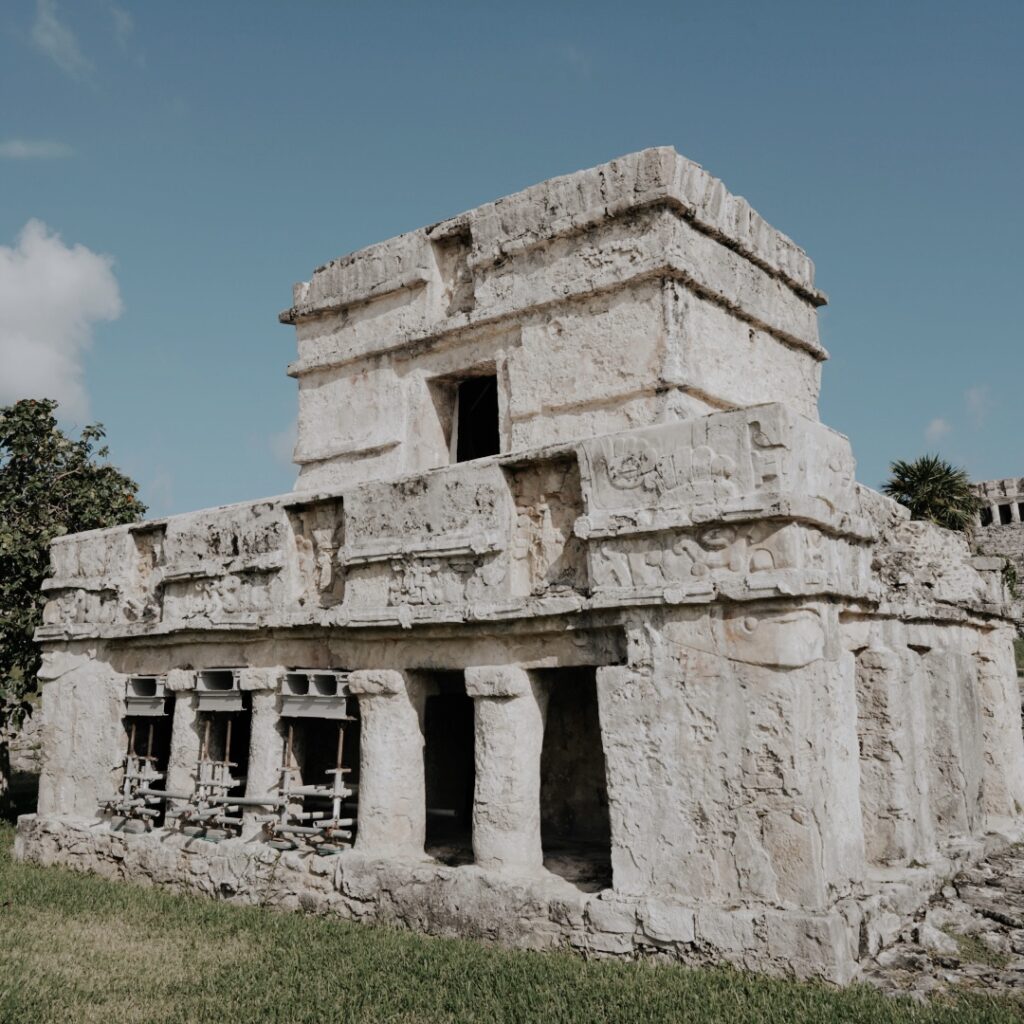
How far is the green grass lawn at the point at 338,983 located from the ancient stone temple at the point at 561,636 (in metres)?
0.30

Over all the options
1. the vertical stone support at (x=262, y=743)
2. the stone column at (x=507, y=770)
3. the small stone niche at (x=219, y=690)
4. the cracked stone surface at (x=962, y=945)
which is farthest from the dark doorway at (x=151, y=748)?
the cracked stone surface at (x=962, y=945)

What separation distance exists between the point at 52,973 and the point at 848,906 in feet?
15.8

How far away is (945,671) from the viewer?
8023 millimetres

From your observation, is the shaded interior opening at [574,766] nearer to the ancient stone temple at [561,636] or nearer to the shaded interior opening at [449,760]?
the ancient stone temple at [561,636]

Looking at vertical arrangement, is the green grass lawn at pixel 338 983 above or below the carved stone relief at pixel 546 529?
below

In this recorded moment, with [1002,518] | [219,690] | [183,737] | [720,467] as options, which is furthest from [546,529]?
[1002,518]

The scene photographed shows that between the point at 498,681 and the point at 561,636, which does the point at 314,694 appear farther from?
Answer: the point at 561,636

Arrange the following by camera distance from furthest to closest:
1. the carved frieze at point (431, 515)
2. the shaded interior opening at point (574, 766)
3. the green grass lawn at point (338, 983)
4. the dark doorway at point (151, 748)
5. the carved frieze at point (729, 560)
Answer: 1. the dark doorway at point (151, 748)
2. the shaded interior opening at point (574, 766)
3. the carved frieze at point (431, 515)
4. the carved frieze at point (729, 560)
5. the green grass lawn at point (338, 983)

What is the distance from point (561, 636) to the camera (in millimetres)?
6445

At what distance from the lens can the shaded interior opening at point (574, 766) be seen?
843 centimetres

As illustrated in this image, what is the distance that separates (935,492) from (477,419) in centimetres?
1790

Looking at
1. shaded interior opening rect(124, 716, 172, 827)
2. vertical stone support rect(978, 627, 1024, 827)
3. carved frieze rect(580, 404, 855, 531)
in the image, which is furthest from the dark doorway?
vertical stone support rect(978, 627, 1024, 827)

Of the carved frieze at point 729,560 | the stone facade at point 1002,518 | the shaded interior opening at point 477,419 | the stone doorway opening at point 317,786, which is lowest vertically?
the stone doorway opening at point 317,786

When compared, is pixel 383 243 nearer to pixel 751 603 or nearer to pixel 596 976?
pixel 751 603
